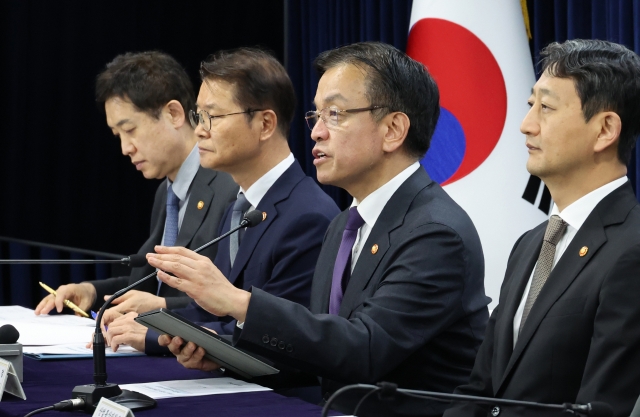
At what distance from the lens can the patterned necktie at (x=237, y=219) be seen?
2955mm

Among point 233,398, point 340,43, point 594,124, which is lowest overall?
point 233,398

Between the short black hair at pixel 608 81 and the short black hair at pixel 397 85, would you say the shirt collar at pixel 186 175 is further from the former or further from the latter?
the short black hair at pixel 608 81

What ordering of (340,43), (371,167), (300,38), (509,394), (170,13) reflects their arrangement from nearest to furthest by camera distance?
1. (509,394)
2. (371,167)
3. (340,43)
4. (300,38)
5. (170,13)

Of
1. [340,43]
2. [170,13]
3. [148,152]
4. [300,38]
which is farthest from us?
[170,13]

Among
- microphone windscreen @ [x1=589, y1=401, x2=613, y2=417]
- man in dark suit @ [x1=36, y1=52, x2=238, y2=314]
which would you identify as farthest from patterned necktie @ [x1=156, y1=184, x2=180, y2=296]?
microphone windscreen @ [x1=589, y1=401, x2=613, y2=417]

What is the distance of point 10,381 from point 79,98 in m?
4.30

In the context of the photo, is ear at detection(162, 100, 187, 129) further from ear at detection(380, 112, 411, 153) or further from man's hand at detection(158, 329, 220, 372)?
man's hand at detection(158, 329, 220, 372)

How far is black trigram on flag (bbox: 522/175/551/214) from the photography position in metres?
3.75

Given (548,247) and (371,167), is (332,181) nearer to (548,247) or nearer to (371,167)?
(371,167)

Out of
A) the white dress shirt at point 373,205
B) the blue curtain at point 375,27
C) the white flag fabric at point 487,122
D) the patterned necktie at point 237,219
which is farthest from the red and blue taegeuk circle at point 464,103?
the white dress shirt at point 373,205

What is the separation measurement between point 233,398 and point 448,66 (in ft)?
7.15

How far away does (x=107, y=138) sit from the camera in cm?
624

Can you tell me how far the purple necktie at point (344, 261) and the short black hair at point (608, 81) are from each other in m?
0.68

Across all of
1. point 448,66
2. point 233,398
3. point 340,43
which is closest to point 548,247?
point 233,398
